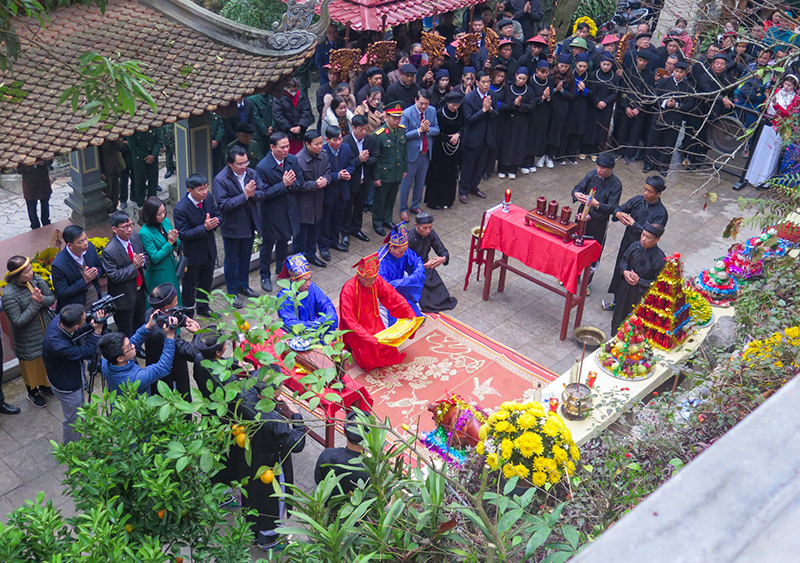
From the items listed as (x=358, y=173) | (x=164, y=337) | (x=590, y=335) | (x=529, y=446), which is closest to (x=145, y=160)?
(x=358, y=173)

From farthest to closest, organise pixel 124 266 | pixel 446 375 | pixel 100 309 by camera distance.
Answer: pixel 446 375 → pixel 124 266 → pixel 100 309

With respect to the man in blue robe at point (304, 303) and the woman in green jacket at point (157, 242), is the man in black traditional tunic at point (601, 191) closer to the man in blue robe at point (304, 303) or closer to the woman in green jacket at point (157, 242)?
the man in blue robe at point (304, 303)

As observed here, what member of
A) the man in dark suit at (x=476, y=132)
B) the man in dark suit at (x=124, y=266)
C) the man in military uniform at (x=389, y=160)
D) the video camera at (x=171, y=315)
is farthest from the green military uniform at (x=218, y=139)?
the video camera at (x=171, y=315)

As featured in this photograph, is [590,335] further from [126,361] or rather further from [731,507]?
[731,507]

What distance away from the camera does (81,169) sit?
32.4 feet

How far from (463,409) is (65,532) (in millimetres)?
3468

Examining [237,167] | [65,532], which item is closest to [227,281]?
[237,167]

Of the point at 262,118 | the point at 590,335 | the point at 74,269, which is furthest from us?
the point at 262,118

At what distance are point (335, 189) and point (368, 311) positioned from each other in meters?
2.19

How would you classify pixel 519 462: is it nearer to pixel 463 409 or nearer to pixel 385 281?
pixel 463 409

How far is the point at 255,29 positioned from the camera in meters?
8.57

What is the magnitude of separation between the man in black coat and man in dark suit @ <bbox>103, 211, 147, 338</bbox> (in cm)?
168

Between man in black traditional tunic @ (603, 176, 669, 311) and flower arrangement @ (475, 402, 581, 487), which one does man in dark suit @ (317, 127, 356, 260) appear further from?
flower arrangement @ (475, 402, 581, 487)

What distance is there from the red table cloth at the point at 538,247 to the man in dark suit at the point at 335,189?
1.88 meters
